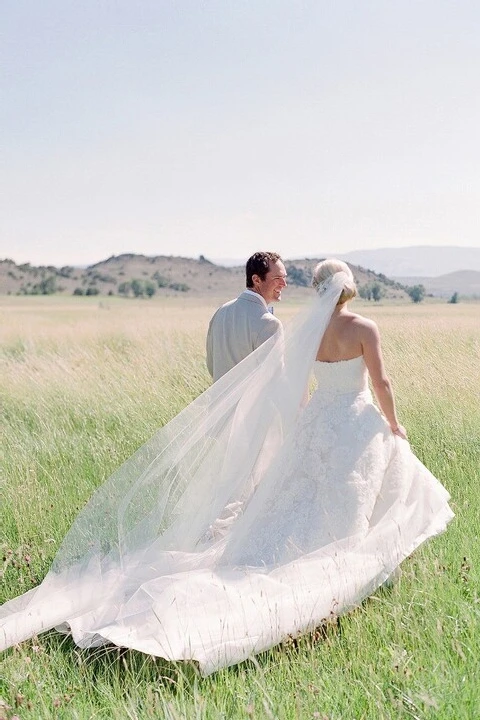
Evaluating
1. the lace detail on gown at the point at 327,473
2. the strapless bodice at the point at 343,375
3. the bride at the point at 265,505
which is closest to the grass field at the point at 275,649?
the bride at the point at 265,505

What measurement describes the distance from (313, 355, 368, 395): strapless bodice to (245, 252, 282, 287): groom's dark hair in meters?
0.90

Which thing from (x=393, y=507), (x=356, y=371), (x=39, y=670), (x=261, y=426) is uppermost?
(x=356, y=371)

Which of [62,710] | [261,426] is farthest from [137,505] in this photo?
[62,710]

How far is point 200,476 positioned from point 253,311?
1276 millimetres

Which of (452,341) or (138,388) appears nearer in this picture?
(138,388)

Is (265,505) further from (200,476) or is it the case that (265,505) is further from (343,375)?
(343,375)

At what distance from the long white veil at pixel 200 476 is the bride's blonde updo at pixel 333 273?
56 mm

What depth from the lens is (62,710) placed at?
3545 mm

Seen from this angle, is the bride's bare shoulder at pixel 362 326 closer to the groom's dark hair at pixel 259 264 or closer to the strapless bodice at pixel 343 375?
the strapless bodice at pixel 343 375

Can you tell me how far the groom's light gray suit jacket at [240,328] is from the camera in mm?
5734

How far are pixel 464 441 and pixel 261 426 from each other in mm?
3366

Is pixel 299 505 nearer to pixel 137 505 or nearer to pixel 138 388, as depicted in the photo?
pixel 137 505

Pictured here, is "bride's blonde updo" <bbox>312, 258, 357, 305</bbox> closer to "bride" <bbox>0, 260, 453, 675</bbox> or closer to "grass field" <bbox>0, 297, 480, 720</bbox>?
"bride" <bbox>0, 260, 453, 675</bbox>

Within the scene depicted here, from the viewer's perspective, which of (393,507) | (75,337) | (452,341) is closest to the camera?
(393,507)
